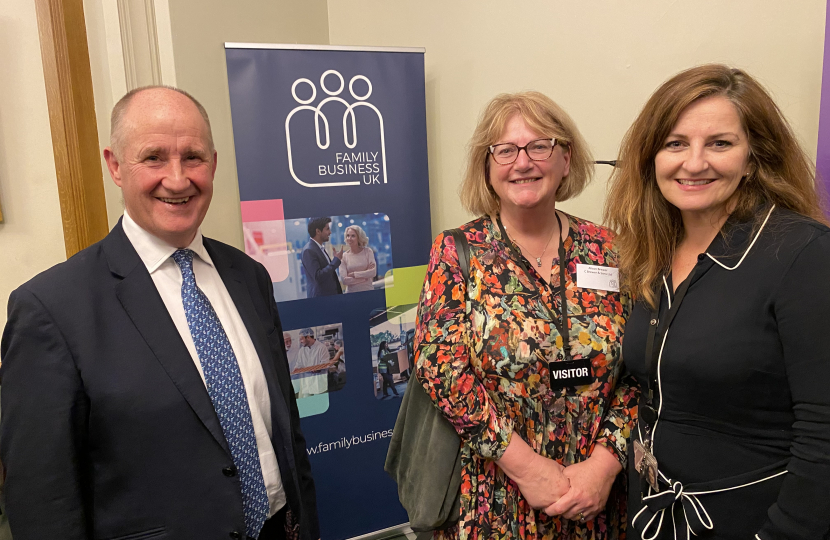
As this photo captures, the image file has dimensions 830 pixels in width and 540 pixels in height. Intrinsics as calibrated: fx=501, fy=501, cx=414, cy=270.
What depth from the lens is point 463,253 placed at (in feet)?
4.76

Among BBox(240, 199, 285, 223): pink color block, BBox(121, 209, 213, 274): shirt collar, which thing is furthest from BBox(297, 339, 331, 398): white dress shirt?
BBox(121, 209, 213, 274): shirt collar

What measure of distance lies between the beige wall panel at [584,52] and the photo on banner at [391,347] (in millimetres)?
741

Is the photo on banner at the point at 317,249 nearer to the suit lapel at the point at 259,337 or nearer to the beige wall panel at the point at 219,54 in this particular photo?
the beige wall panel at the point at 219,54

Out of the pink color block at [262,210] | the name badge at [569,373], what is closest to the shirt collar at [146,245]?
the name badge at [569,373]

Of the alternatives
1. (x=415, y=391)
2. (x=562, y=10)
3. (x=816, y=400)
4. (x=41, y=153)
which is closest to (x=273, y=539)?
(x=415, y=391)

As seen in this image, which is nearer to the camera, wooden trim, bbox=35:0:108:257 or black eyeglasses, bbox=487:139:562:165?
black eyeglasses, bbox=487:139:562:165

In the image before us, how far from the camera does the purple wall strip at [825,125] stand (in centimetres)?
131

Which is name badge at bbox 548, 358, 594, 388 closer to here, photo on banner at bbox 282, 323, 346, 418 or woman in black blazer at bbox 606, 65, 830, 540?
woman in black blazer at bbox 606, 65, 830, 540

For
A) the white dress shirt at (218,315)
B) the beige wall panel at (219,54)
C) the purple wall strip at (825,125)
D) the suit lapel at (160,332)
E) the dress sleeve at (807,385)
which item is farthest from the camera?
the beige wall panel at (219,54)

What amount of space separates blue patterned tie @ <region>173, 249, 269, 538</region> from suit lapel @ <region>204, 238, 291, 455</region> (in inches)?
3.5

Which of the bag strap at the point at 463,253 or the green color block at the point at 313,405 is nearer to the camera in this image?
the bag strap at the point at 463,253

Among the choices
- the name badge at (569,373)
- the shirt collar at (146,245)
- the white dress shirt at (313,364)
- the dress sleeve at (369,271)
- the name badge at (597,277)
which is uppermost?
the shirt collar at (146,245)

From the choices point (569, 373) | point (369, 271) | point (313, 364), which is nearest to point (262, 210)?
point (369, 271)

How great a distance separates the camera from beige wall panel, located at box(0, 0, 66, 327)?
6.66ft
